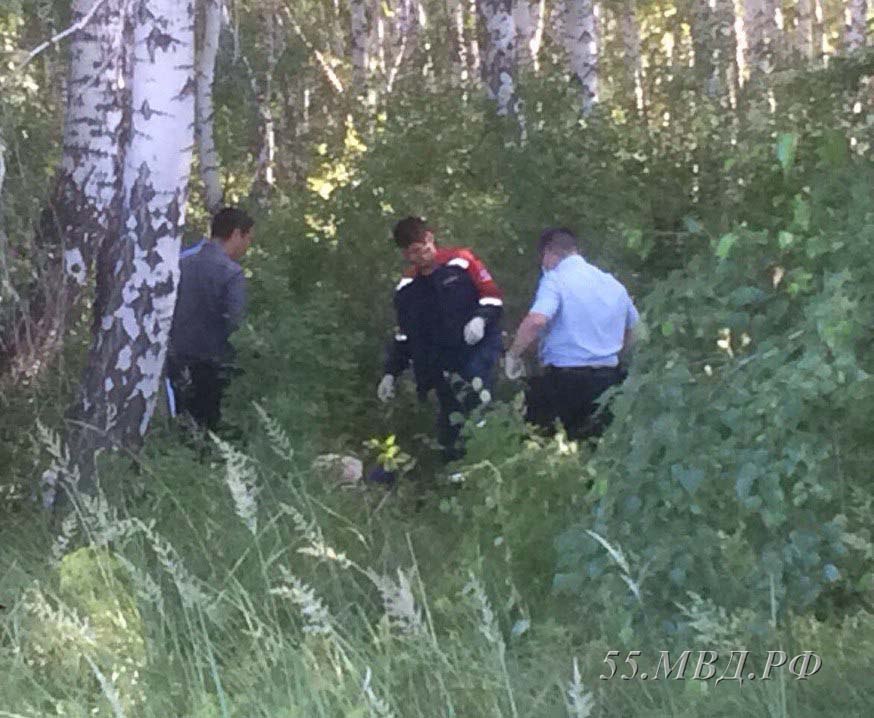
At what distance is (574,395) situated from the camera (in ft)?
24.0

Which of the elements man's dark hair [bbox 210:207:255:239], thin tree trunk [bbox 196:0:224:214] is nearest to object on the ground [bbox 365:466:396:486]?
man's dark hair [bbox 210:207:255:239]

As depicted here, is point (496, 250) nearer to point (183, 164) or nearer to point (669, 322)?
point (183, 164)

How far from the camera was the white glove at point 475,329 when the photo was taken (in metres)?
7.70

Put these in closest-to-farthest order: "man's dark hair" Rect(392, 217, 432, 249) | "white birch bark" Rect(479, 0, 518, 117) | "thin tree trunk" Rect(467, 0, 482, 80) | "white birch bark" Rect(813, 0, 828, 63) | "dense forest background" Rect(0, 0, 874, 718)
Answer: "dense forest background" Rect(0, 0, 874, 718) < "man's dark hair" Rect(392, 217, 432, 249) < "white birch bark" Rect(479, 0, 518, 117) < "thin tree trunk" Rect(467, 0, 482, 80) < "white birch bark" Rect(813, 0, 828, 63)

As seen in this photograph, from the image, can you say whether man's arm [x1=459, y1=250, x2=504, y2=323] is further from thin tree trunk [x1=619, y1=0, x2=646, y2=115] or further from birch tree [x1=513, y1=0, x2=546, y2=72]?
thin tree trunk [x1=619, y1=0, x2=646, y2=115]

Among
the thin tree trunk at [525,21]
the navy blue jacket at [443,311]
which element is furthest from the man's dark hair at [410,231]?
the thin tree trunk at [525,21]

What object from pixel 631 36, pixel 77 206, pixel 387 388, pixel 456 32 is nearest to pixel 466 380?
pixel 387 388

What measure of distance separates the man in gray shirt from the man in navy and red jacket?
1.04 meters

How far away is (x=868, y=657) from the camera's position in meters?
3.74

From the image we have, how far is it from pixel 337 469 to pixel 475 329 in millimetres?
1624

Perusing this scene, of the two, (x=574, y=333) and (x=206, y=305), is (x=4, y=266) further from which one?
(x=574, y=333)

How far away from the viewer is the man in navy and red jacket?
7812 mm

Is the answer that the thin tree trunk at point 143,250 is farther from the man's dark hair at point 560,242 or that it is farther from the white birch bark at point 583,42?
the white birch bark at point 583,42

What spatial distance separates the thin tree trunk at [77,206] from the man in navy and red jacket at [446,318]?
1.75 m
